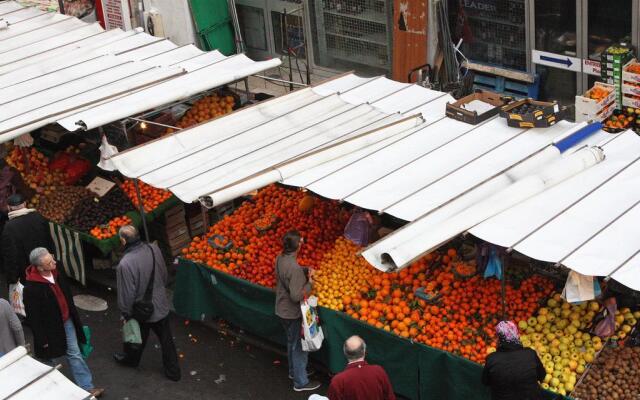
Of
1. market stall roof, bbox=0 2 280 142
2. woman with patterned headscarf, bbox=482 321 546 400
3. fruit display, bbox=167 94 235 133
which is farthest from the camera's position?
fruit display, bbox=167 94 235 133

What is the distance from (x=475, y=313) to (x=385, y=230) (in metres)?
1.53

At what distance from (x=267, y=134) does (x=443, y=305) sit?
283 cm

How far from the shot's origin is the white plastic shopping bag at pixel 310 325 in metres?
9.09

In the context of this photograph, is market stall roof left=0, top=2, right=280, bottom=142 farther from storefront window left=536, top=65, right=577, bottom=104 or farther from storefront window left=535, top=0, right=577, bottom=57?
storefront window left=536, top=65, right=577, bottom=104

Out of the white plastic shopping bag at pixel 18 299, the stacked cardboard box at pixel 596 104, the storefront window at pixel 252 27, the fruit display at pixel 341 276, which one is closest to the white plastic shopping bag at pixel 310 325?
the fruit display at pixel 341 276

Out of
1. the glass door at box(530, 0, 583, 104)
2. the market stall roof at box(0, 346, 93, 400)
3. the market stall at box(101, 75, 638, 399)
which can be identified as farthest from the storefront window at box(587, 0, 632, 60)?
the market stall roof at box(0, 346, 93, 400)

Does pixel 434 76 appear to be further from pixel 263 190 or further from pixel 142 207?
pixel 142 207

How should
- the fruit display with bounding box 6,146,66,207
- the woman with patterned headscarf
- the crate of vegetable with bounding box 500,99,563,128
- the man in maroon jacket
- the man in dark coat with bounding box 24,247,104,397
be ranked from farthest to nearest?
the fruit display with bounding box 6,146,66,207
the crate of vegetable with bounding box 500,99,563,128
the man in dark coat with bounding box 24,247,104,397
the woman with patterned headscarf
the man in maroon jacket

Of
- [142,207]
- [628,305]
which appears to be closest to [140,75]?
[142,207]

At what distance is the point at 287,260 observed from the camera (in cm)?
904

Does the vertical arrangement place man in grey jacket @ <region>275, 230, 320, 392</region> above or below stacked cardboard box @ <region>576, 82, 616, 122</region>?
below

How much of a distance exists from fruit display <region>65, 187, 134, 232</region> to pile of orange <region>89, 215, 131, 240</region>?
4.1 inches

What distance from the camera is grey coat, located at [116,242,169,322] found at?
30.5ft

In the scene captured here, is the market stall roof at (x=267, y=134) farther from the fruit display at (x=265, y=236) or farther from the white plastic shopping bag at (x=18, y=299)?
the white plastic shopping bag at (x=18, y=299)
